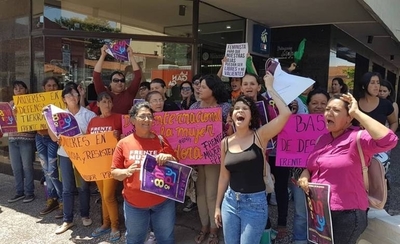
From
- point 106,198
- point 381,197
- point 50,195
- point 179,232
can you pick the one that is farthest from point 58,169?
point 381,197

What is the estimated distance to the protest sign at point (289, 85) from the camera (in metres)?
2.93

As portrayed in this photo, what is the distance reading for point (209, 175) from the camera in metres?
3.77

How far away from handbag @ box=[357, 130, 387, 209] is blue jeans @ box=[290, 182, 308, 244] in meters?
0.98

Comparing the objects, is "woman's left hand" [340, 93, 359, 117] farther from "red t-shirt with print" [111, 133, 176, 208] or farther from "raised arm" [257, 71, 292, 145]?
"red t-shirt with print" [111, 133, 176, 208]

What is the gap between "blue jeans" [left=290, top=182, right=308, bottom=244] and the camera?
3.46 meters

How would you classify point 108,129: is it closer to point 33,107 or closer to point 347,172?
point 33,107

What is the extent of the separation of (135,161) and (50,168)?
7.43 ft

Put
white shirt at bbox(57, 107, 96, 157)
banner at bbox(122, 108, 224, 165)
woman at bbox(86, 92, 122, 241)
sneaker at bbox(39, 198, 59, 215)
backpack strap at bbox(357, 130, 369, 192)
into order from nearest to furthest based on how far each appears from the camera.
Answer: backpack strap at bbox(357, 130, 369, 192) → banner at bbox(122, 108, 224, 165) → woman at bbox(86, 92, 122, 241) → white shirt at bbox(57, 107, 96, 157) → sneaker at bbox(39, 198, 59, 215)

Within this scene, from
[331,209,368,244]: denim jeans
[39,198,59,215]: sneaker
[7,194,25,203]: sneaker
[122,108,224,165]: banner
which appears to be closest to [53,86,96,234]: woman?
[39,198,59,215]: sneaker

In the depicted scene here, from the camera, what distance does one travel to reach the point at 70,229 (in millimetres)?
4434

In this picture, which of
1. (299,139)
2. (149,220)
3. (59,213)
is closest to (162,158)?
(149,220)

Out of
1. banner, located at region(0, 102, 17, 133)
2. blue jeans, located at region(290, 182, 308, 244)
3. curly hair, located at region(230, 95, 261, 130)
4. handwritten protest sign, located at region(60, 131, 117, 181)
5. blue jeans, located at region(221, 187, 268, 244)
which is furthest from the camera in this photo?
banner, located at region(0, 102, 17, 133)

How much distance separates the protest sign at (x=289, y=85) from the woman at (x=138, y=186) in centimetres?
112

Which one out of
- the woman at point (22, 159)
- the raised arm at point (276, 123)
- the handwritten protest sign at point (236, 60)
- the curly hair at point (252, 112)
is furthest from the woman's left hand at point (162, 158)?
the woman at point (22, 159)
